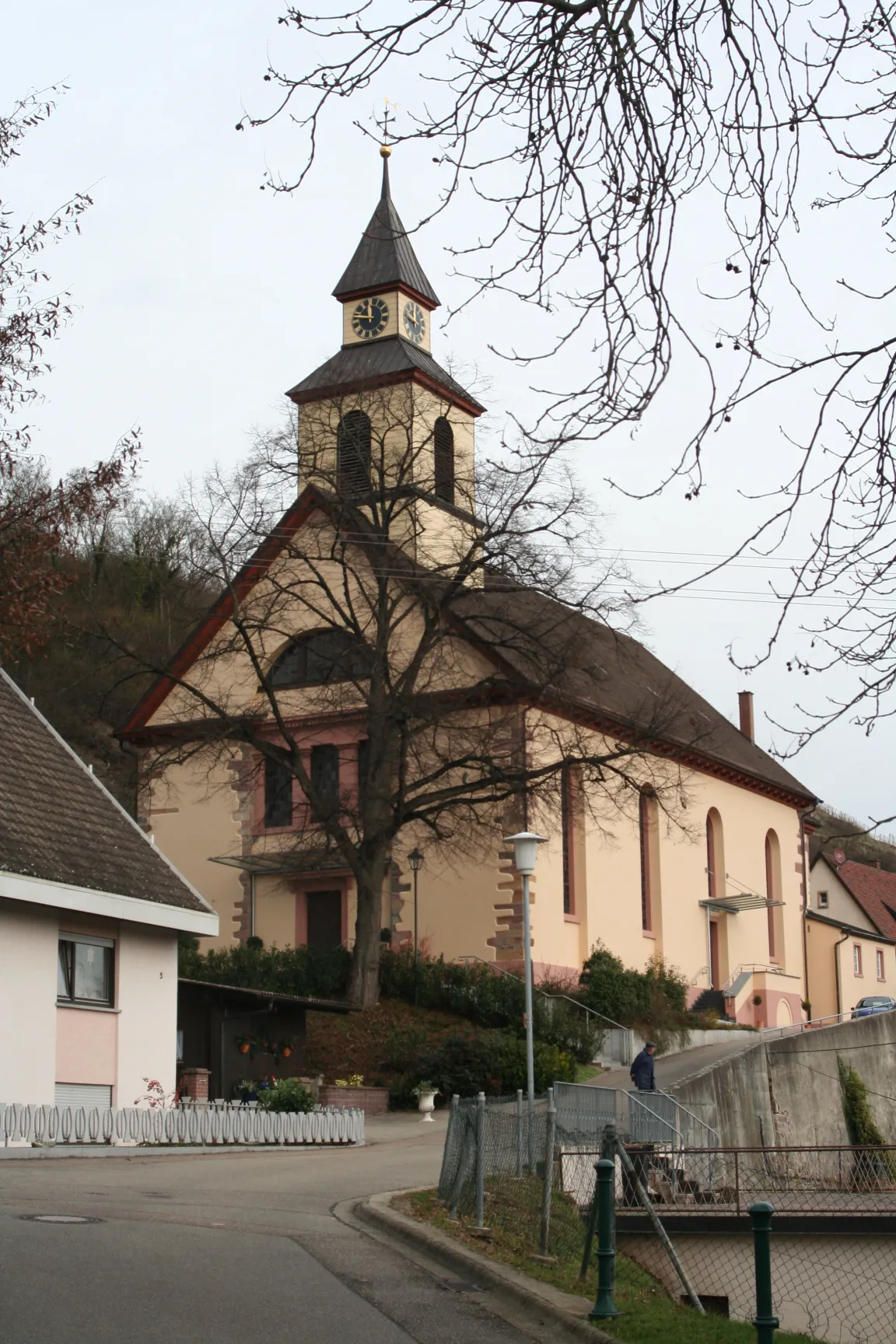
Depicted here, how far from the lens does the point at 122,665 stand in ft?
196

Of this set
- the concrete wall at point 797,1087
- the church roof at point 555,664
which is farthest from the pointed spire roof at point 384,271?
the concrete wall at point 797,1087

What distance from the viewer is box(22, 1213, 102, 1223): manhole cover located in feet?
39.6

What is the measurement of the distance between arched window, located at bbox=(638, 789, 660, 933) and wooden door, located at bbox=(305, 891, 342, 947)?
798 centimetres

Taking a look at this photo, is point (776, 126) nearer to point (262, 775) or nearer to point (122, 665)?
point (262, 775)

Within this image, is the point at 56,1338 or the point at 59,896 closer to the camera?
the point at 56,1338

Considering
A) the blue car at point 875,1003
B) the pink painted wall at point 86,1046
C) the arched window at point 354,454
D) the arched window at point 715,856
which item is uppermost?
the arched window at point 354,454

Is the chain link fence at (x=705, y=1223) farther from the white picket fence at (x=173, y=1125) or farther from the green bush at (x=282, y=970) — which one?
the green bush at (x=282, y=970)

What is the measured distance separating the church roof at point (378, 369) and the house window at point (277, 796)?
877 centimetres

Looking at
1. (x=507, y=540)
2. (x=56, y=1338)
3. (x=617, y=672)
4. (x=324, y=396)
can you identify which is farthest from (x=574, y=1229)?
(x=617, y=672)

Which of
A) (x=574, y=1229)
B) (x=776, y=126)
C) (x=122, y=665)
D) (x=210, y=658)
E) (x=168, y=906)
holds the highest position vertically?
(x=122, y=665)

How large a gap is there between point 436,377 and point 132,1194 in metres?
29.6

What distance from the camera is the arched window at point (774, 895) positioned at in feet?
164

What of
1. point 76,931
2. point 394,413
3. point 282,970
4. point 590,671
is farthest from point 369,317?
point 76,931

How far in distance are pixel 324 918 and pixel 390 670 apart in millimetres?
7057
